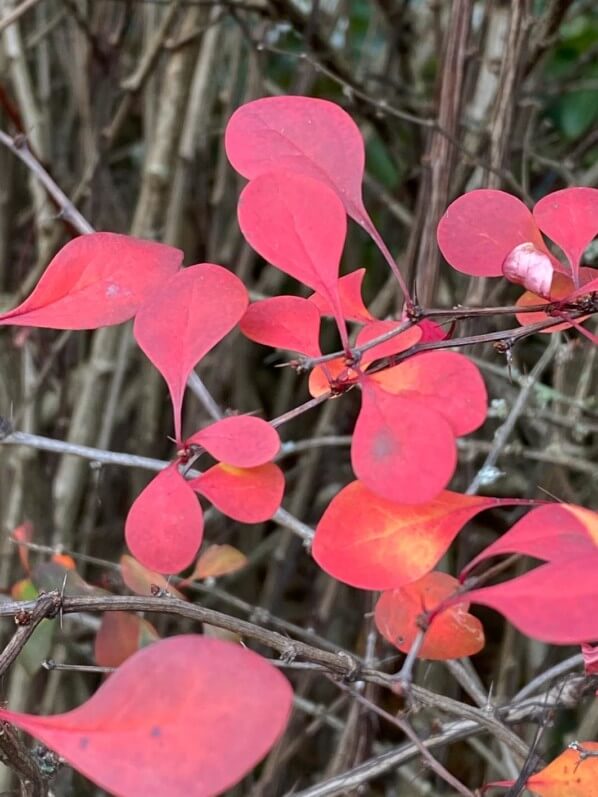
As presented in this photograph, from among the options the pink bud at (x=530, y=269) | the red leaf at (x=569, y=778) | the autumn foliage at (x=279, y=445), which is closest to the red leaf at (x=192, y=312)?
the autumn foliage at (x=279, y=445)

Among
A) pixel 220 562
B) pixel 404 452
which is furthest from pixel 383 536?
pixel 220 562

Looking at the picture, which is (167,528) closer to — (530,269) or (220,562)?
(530,269)

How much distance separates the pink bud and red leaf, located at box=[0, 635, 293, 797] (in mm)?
188

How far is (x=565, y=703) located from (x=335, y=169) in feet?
1.06

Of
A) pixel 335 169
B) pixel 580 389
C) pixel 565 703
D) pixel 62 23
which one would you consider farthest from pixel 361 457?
pixel 62 23

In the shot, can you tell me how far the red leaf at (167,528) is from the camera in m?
0.32

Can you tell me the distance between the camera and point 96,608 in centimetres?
33

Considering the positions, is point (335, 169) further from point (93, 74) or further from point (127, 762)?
point (93, 74)

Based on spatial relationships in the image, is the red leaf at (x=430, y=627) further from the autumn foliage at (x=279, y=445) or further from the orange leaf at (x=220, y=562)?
the orange leaf at (x=220, y=562)

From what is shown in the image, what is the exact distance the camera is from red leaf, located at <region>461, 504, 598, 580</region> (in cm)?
27

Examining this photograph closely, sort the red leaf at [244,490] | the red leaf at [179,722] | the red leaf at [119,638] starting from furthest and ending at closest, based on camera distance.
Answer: the red leaf at [119,638], the red leaf at [244,490], the red leaf at [179,722]

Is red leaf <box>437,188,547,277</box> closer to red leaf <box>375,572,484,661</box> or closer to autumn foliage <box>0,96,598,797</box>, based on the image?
autumn foliage <box>0,96,598,797</box>

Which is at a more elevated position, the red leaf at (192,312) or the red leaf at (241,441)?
the red leaf at (192,312)

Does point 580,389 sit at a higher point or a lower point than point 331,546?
lower
